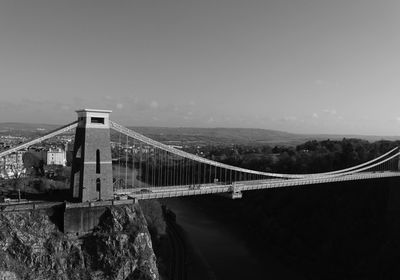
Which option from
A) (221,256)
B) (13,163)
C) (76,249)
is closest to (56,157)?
(13,163)

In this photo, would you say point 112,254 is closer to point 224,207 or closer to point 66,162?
point 224,207

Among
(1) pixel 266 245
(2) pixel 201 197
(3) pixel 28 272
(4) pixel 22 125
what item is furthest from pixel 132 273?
(4) pixel 22 125

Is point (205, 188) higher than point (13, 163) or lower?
higher

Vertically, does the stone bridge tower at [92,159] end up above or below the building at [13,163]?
above

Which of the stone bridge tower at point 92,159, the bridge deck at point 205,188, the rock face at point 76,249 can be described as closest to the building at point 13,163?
the bridge deck at point 205,188

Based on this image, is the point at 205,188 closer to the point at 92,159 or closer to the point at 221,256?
the point at 92,159

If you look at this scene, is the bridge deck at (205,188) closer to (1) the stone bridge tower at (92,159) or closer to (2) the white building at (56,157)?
(1) the stone bridge tower at (92,159)

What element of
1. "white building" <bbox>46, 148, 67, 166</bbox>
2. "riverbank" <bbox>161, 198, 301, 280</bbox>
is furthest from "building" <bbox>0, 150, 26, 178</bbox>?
"riverbank" <bbox>161, 198, 301, 280</bbox>
